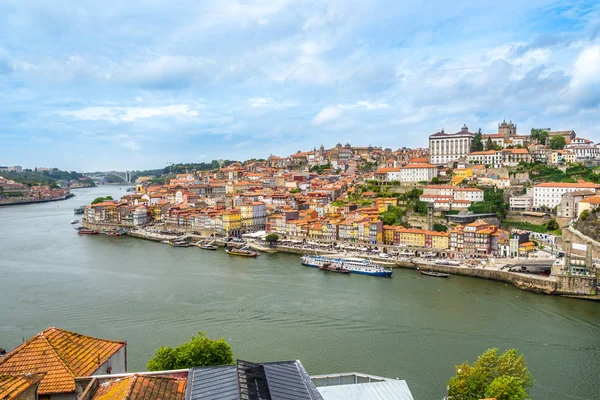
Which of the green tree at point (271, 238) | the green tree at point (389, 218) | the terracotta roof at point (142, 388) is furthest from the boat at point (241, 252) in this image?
the terracotta roof at point (142, 388)

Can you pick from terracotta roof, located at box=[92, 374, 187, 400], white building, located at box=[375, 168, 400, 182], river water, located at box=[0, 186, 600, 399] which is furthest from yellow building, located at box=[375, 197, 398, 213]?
terracotta roof, located at box=[92, 374, 187, 400]

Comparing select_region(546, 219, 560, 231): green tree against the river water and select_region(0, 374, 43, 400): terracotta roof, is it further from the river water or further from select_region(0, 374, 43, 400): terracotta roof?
select_region(0, 374, 43, 400): terracotta roof

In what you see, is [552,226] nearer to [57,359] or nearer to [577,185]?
[577,185]

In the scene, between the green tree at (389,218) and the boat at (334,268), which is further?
the green tree at (389,218)

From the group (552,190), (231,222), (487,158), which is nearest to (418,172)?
(487,158)

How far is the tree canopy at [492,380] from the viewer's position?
4844 millimetres

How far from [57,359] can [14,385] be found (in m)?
0.76

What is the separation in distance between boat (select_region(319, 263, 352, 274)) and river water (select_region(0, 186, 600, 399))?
46 centimetres

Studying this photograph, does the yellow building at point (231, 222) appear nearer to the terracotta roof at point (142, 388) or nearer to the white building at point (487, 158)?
the white building at point (487, 158)

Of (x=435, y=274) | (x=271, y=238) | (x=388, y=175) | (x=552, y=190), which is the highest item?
(x=388, y=175)

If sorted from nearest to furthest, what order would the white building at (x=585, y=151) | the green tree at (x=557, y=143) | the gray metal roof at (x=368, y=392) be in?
the gray metal roof at (x=368, y=392) < the white building at (x=585, y=151) < the green tree at (x=557, y=143)

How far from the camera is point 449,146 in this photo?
2784cm

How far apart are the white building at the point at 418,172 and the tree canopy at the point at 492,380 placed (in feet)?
64.0

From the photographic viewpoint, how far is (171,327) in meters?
8.94
